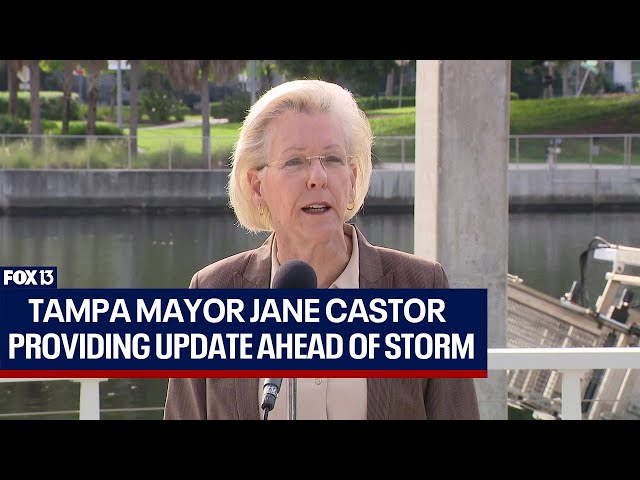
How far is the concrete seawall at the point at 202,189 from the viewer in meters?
33.7

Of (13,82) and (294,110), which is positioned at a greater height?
(13,82)

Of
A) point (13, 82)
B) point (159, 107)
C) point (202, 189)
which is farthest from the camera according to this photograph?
point (159, 107)

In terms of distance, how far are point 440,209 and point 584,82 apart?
4870 cm

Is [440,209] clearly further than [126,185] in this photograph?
No

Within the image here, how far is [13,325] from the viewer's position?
2.92 meters

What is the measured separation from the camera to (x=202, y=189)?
34281 millimetres

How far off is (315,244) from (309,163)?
0.19 metres

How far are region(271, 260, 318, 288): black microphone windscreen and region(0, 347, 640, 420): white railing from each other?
4.35ft

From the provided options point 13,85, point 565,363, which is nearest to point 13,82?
point 13,85

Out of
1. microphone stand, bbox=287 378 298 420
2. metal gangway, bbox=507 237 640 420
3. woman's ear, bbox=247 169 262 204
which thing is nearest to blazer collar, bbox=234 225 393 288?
woman's ear, bbox=247 169 262 204

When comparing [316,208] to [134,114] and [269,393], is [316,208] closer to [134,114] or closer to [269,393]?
[269,393]
